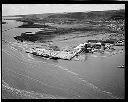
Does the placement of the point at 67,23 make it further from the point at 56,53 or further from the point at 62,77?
the point at 62,77

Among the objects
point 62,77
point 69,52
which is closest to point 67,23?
point 69,52

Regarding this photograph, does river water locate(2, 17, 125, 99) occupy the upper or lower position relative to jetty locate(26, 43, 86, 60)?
lower

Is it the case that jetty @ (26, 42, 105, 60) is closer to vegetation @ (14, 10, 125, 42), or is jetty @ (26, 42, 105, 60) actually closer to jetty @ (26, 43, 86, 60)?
jetty @ (26, 43, 86, 60)

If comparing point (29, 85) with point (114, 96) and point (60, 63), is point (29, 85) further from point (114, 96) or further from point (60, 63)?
point (114, 96)

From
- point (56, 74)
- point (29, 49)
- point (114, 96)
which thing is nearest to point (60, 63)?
point (56, 74)

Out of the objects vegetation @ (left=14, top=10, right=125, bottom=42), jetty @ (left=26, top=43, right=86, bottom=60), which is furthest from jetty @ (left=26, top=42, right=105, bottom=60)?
vegetation @ (left=14, top=10, right=125, bottom=42)

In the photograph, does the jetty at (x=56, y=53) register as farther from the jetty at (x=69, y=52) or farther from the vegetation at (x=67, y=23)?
the vegetation at (x=67, y=23)

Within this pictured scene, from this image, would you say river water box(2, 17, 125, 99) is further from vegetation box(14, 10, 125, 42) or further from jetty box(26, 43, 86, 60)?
vegetation box(14, 10, 125, 42)

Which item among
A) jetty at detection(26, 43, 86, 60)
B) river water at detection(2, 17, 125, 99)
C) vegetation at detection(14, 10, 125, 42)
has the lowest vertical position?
river water at detection(2, 17, 125, 99)

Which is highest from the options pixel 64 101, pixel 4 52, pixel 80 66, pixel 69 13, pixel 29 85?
pixel 69 13
